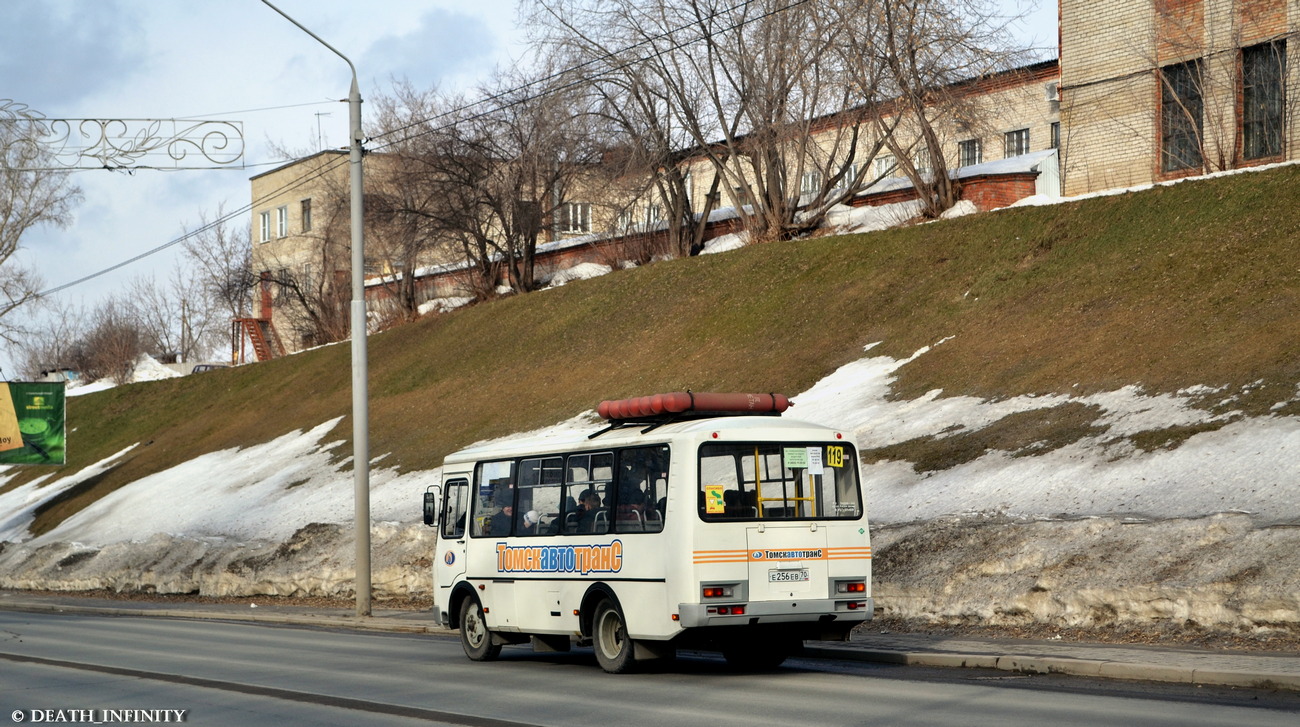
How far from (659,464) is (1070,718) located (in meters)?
4.97

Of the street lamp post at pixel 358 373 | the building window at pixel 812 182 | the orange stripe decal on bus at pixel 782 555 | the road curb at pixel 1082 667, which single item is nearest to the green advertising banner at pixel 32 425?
the street lamp post at pixel 358 373

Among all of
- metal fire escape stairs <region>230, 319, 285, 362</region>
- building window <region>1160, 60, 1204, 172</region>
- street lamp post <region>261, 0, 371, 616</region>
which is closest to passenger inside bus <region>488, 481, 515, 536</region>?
street lamp post <region>261, 0, 371, 616</region>

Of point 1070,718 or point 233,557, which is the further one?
point 233,557

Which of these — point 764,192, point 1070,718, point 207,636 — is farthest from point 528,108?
point 1070,718

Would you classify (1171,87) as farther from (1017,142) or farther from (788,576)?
(788,576)

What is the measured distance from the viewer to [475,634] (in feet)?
53.6

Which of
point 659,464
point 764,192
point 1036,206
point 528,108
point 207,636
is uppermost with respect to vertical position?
point 528,108

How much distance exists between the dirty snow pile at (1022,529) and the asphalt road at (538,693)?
9.29 ft

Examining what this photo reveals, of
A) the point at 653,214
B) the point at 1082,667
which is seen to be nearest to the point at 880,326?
the point at 1082,667

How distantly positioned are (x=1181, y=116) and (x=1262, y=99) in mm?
1942

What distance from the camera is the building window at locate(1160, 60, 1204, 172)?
104 ft

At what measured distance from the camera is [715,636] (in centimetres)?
1318

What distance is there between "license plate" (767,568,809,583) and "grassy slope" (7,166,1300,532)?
9.02 meters

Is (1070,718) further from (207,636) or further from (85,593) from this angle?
(85,593)
